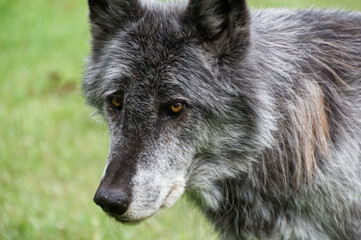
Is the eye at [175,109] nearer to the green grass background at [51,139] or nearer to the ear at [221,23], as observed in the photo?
the ear at [221,23]

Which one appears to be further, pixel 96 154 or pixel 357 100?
pixel 96 154

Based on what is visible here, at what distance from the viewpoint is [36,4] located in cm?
1272

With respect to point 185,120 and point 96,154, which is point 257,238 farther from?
point 96,154

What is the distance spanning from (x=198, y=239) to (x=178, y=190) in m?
1.60

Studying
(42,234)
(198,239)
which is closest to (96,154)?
(42,234)

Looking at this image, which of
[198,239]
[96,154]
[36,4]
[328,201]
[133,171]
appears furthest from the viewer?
[36,4]

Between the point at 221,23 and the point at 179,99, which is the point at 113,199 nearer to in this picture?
the point at 179,99

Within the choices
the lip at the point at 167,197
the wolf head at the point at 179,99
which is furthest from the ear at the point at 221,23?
the lip at the point at 167,197

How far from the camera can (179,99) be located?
13.9ft

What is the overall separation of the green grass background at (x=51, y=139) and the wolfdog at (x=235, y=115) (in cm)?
76

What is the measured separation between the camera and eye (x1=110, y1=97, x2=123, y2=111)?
14.4ft

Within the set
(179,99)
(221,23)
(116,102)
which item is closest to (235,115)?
(179,99)

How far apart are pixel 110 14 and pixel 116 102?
2.38 ft

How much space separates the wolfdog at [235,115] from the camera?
4.21 meters
